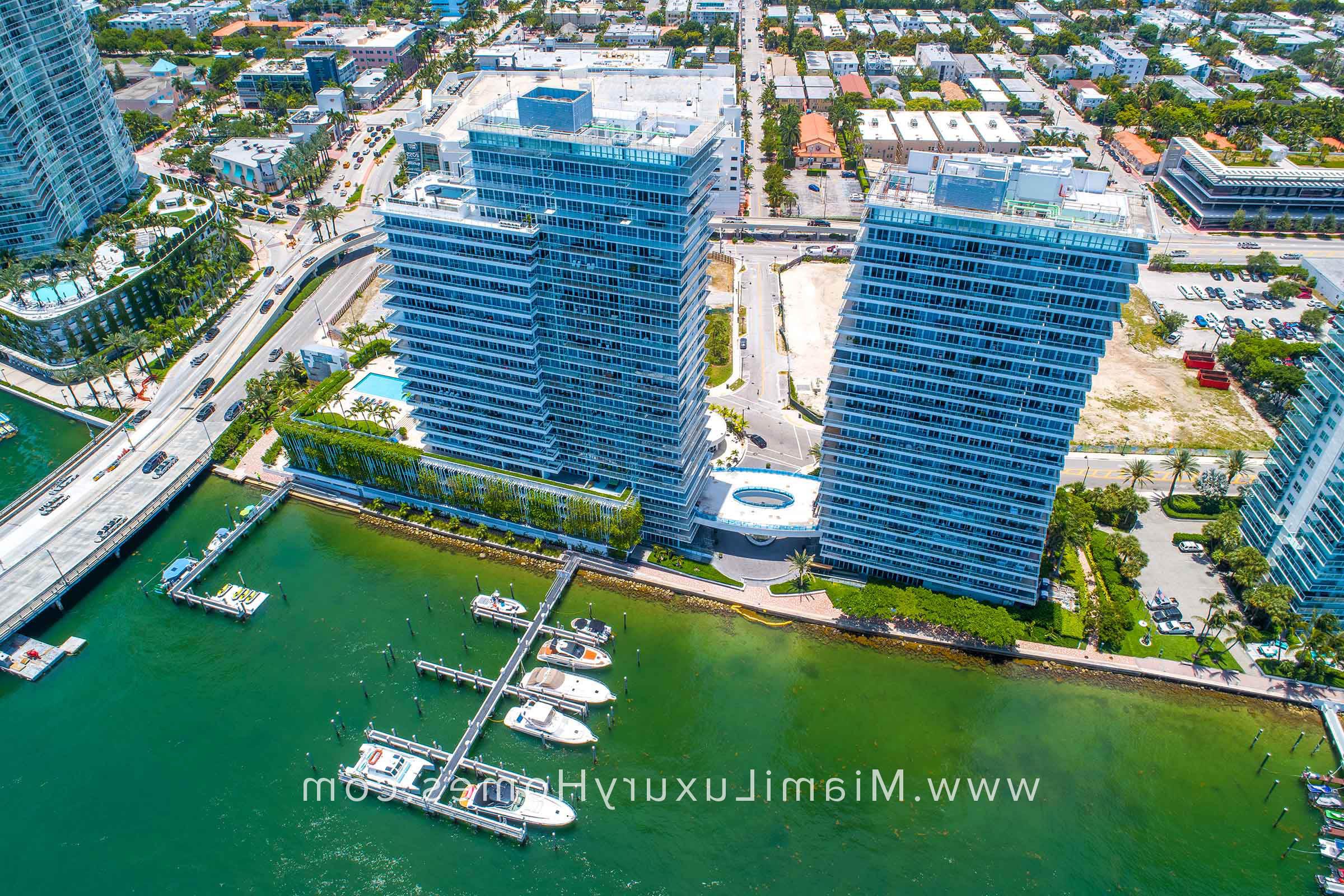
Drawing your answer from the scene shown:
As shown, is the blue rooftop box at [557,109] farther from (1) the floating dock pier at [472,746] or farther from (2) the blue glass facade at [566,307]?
(1) the floating dock pier at [472,746]

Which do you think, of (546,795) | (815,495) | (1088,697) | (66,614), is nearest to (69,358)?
(66,614)

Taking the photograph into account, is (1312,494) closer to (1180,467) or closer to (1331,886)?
(1180,467)

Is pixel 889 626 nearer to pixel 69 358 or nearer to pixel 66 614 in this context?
pixel 66 614

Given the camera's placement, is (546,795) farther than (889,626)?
No

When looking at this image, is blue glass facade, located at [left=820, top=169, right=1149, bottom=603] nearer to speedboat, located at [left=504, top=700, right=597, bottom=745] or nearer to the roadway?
speedboat, located at [left=504, top=700, right=597, bottom=745]

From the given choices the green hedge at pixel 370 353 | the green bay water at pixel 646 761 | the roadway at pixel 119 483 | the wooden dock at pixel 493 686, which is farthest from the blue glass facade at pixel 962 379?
the roadway at pixel 119 483

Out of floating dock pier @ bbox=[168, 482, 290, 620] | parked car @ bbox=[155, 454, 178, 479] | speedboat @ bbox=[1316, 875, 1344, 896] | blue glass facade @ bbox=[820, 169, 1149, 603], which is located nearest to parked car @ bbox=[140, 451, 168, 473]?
parked car @ bbox=[155, 454, 178, 479]
